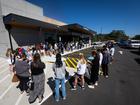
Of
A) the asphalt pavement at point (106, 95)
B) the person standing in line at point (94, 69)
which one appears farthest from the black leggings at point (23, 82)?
the person standing in line at point (94, 69)

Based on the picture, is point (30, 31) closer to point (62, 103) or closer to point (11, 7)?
point (11, 7)

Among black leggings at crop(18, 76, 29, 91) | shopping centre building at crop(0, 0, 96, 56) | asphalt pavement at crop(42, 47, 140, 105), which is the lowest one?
asphalt pavement at crop(42, 47, 140, 105)

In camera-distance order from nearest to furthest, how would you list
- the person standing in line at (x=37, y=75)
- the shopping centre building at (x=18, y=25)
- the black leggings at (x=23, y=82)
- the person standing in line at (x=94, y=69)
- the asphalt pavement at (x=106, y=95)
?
the person standing in line at (x=37, y=75) < the asphalt pavement at (x=106, y=95) < the black leggings at (x=23, y=82) < the person standing in line at (x=94, y=69) < the shopping centre building at (x=18, y=25)

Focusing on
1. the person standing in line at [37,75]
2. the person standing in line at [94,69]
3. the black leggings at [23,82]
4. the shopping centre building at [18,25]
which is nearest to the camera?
the person standing in line at [37,75]

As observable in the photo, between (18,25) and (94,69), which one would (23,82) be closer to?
(94,69)

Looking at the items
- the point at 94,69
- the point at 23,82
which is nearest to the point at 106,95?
the point at 94,69

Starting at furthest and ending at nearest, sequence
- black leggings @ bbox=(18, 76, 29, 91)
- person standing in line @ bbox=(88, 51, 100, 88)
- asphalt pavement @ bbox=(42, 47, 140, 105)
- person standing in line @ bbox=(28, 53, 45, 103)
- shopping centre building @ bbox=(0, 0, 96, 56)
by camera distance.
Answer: shopping centre building @ bbox=(0, 0, 96, 56), person standing in line @ bbox=(88, 51, 100, 88), black leggings @ bbox=(18, 76, 29, 91), asphalt pavement @ bbox=(42, 47, 140, 105), person standing in line @ bbox=(28, 53, 45, 103)

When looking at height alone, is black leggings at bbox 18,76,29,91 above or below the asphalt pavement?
above

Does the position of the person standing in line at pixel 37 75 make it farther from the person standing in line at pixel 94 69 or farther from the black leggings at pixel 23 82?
the person standing in line at pixel 94 69

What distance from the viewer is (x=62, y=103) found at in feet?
17.0

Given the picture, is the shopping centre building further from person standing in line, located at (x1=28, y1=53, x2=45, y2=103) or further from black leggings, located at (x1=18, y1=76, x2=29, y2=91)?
person standing in line, located at (x1=28, y1=53, x2=45, y2=103)

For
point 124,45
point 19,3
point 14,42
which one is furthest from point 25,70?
point 124,45

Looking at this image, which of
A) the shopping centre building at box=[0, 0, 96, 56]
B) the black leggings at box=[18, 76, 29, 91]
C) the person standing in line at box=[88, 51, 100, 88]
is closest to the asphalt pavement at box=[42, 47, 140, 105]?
the person standing in line at box=[88, 51, 100, 88]

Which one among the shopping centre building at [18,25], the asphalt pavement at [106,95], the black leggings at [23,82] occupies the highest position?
the shopping centre building at [18,25]
